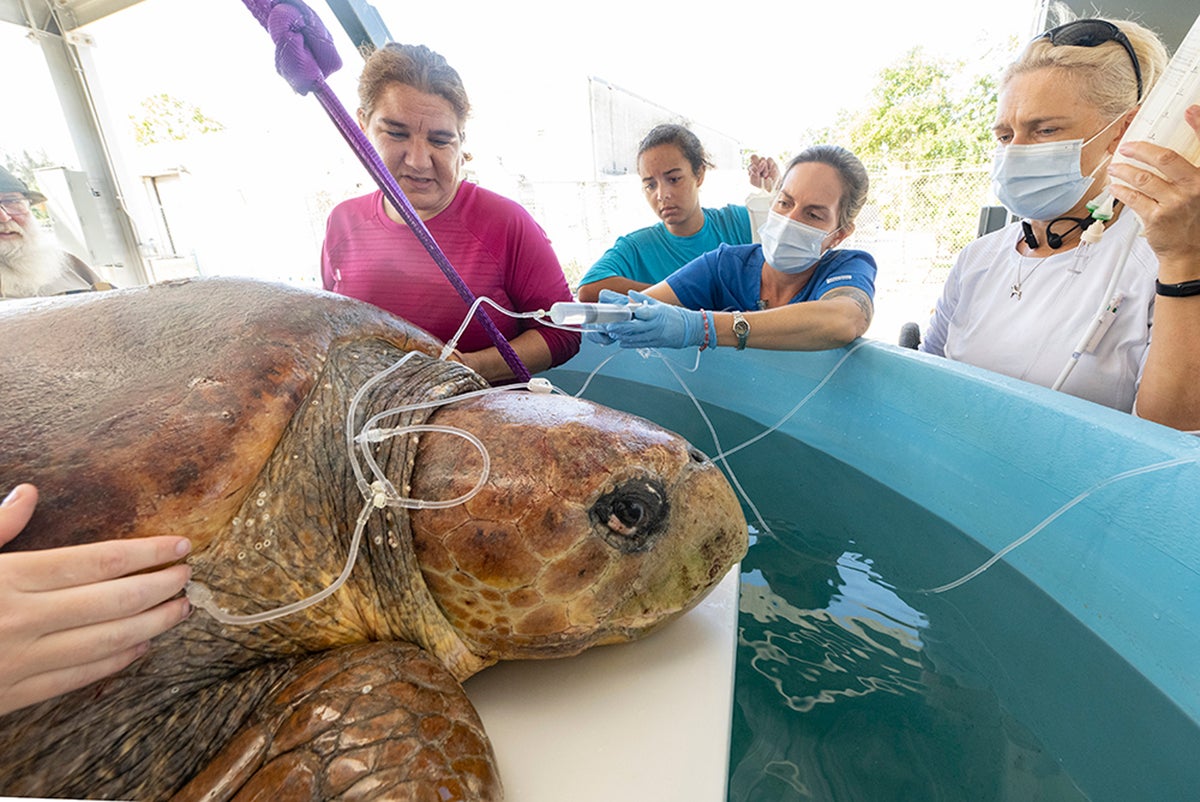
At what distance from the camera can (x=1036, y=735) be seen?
0.93 m

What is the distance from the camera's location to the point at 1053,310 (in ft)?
5.11

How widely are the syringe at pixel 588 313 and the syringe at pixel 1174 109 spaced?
108 centimetres

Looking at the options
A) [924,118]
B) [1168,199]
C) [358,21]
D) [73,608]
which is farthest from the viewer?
[924,118]

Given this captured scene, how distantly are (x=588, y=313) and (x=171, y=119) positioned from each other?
20370 millimetres

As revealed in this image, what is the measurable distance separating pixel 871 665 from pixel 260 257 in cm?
894

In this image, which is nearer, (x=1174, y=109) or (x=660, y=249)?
(x=1174, y=109)

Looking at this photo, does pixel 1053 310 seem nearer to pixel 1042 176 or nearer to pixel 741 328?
pixel 1042 176

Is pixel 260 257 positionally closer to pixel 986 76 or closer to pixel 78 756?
pixel 78 756

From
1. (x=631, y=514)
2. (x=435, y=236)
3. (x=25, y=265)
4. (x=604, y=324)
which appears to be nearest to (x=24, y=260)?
(x=25, y=265)

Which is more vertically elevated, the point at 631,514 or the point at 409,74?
the point at 409,74

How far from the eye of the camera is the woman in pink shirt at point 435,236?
62.2 inches

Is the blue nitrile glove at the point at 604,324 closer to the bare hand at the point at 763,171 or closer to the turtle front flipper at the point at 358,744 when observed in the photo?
the turtle front flipper at the point at 358,744

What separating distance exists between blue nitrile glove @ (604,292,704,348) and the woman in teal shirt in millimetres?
1056

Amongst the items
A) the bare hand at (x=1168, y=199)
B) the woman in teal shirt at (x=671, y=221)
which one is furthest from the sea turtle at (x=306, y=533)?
the woman in teal shirt at (x=671, y=221)
